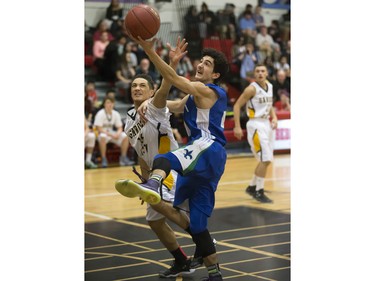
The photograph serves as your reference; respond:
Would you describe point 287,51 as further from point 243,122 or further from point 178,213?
point 178,213

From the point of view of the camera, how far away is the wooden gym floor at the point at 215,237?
591cm

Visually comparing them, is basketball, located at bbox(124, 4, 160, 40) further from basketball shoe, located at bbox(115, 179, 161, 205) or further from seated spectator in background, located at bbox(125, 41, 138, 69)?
seated spectator in background, located at bbox(125, 41, 138, 69)

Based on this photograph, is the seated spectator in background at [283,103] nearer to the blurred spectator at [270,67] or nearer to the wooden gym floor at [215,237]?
the blurred spectator at [270,67]

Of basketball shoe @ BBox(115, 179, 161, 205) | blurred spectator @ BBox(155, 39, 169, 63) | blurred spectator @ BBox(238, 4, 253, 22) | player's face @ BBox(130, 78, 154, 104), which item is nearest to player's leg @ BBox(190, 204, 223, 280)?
basketball shoe @ BBox(115, 179, 161, 205)

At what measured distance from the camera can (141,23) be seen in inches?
203

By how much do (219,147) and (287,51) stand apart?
1360cm

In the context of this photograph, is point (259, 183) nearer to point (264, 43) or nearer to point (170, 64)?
point (170, 64)

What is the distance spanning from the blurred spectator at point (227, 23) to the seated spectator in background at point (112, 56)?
3194 millimetres

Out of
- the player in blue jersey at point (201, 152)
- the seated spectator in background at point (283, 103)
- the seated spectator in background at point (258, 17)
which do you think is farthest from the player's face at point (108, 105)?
the player in blue jersey at point (201, 152)

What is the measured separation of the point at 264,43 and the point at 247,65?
1264 mm

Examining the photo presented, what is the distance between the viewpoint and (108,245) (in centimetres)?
697

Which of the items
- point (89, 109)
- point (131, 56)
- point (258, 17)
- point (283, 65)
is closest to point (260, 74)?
point (89, 109)

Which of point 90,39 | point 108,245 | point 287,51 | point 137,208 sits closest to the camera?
point 108,245
